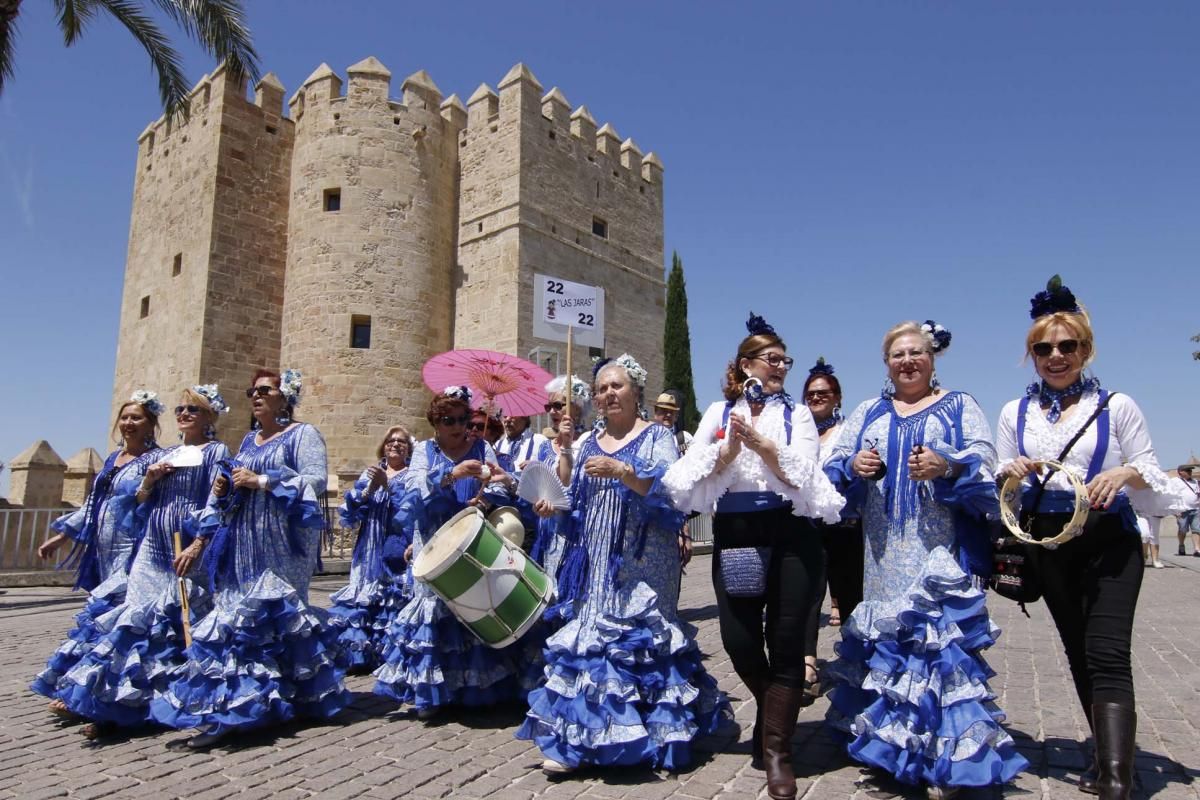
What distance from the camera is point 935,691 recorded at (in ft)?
9.64

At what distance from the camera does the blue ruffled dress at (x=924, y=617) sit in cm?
292

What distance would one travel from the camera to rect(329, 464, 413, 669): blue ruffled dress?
213 inches

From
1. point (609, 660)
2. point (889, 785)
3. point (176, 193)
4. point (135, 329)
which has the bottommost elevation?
point (889, 785)

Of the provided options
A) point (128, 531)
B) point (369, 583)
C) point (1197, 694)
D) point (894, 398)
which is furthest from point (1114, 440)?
point (128, 531)

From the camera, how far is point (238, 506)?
423cm

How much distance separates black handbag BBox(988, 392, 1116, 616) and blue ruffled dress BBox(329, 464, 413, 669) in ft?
11.7

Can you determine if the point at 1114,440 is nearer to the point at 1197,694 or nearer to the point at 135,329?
the point at 1197,694

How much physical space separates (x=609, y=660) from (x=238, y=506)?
7.45 feet

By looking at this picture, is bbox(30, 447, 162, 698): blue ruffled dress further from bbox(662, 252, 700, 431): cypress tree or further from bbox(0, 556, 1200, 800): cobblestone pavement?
bbox(662, 252, 700, 431): cypress tree

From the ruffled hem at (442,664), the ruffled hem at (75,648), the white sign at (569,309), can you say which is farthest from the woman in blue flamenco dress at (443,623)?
the white sign at (569,309)

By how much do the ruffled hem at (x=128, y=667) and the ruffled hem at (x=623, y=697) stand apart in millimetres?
2044

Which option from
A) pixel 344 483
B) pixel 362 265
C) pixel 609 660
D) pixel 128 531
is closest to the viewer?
pixel 609 660

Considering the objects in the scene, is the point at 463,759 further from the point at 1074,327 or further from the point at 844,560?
the point at 1074,327

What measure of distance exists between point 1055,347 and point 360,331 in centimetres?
1757
